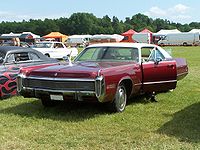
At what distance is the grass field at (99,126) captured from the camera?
5.51 metres

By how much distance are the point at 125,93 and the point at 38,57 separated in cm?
378

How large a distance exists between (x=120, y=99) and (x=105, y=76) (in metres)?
0.87

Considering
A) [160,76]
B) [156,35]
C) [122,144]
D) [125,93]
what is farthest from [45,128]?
[156,35]

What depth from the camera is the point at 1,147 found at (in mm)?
5375

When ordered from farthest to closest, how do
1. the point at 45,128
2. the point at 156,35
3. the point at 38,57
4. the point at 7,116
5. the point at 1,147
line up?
the point at 156,35 < the point at 38,57 < the point at 7,116 < the point at 45,128 < the point at 1,147

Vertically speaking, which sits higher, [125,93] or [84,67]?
[84,67]

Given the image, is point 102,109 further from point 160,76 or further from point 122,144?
point 122,144

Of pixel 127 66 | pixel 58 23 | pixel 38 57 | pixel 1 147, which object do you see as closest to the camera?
pixel 1 147

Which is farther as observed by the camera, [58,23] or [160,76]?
[58,23]

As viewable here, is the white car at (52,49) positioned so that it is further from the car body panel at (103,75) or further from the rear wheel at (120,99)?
the rear wheel at (120,99)

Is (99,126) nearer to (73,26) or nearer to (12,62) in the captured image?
(12,62)

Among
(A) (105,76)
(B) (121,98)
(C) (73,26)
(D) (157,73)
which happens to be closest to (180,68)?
(D) (157,73)

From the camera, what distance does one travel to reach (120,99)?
25.0 feet

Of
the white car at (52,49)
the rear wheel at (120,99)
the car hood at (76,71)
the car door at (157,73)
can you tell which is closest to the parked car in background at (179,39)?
the white car at (52,49)
